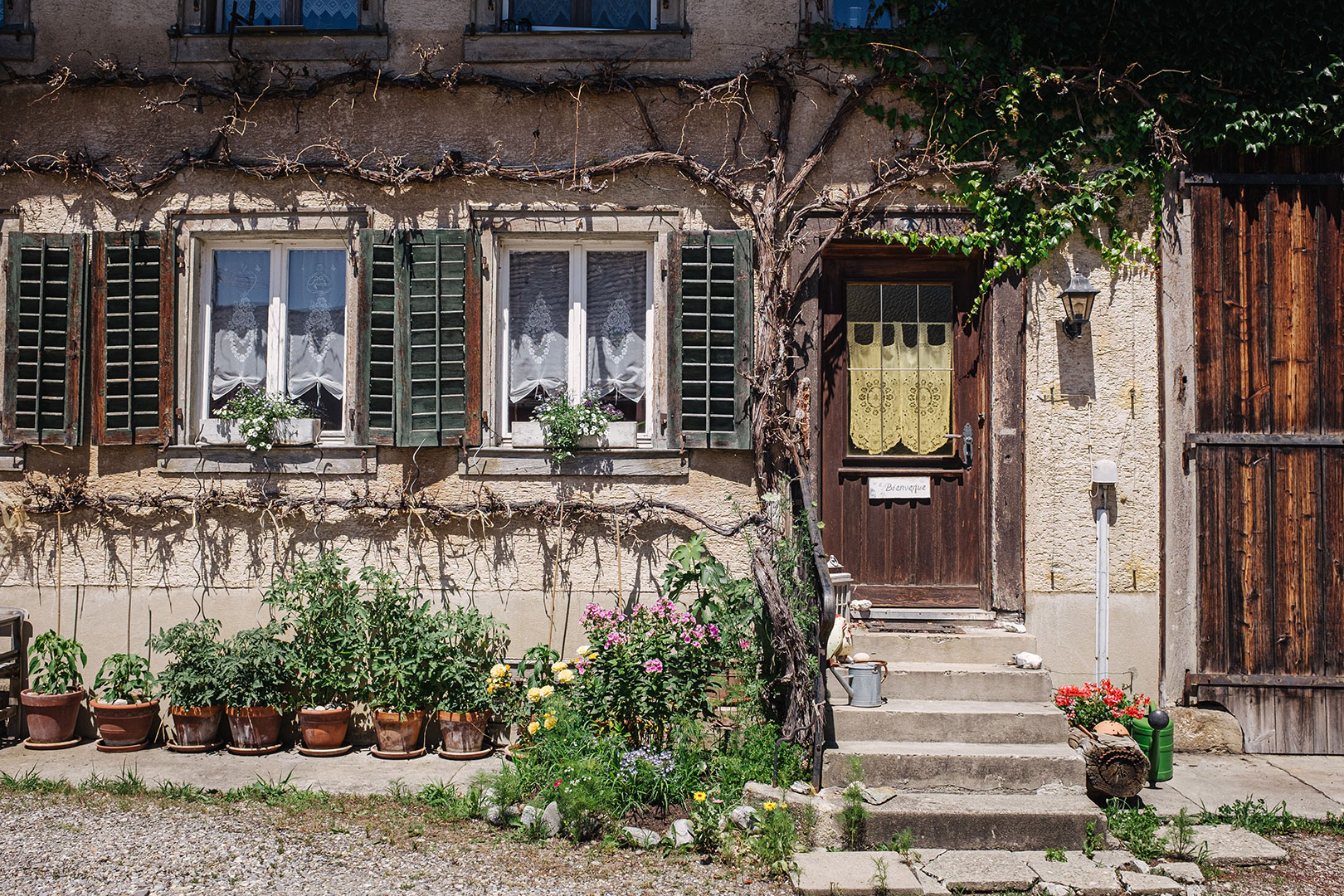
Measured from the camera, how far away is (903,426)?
647 centimetres

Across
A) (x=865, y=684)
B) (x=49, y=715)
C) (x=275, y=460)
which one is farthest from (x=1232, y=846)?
(x=49, y=715)

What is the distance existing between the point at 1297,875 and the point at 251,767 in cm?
538

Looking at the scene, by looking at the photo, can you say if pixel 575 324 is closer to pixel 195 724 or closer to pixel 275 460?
pixel 275 460

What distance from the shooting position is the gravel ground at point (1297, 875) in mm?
4352

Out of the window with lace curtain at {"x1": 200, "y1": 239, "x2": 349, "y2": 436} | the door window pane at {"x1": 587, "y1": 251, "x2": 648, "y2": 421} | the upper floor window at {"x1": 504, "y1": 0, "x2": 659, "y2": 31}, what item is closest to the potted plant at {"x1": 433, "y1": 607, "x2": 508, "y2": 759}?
the window with lace curtain at {"x1": 200, "y1": 239, "x2": 349, "y2": 436}

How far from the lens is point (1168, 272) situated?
6.26 meters

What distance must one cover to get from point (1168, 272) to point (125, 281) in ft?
21.8

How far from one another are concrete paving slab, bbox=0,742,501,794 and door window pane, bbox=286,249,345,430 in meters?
2.12

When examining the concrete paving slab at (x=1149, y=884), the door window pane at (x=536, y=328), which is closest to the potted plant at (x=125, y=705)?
the door window pane at (x=536, y=328)

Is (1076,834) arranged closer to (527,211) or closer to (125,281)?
(527,211)

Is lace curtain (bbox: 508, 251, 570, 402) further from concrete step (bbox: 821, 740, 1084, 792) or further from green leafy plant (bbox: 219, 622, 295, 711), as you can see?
concrete step (bbox: 821, 740, 1084, 792)

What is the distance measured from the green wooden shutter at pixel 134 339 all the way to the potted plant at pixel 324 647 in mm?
1366

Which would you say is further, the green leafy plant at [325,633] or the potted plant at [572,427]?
the potted plant at [572,427]

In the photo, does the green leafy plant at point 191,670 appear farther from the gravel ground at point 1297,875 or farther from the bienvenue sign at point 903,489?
the gravel ground at point 1297,875
